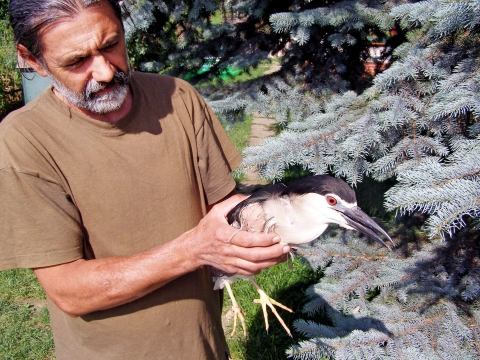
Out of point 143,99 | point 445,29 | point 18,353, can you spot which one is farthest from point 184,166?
point 18,353

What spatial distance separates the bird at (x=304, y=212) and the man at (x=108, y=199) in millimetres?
245

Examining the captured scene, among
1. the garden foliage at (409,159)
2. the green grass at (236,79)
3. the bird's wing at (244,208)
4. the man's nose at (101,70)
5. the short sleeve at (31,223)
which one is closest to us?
the short sleeve at (31,223)

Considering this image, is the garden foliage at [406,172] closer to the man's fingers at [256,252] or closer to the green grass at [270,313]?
the man's fingers at [256,252]

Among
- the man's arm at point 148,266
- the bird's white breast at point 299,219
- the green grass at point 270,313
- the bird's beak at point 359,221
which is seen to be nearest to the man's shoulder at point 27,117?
the man's arm at point 148,266

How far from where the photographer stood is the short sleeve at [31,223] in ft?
5.61

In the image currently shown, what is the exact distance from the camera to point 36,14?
1.73 meters

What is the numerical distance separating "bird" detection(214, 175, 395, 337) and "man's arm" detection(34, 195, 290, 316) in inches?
10.9

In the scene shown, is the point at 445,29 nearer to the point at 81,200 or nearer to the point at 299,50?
the point at 81,200

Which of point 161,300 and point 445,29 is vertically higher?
point 445,29

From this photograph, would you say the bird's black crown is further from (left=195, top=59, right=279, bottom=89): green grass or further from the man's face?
(left=195, top=59, right=279, bottom=89): green grass

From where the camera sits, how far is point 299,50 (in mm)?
4254

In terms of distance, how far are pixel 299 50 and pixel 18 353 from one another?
351 centimetres

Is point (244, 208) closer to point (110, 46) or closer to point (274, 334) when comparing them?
point (110, 46)

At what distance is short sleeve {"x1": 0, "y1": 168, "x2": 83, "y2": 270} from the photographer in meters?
1.71
